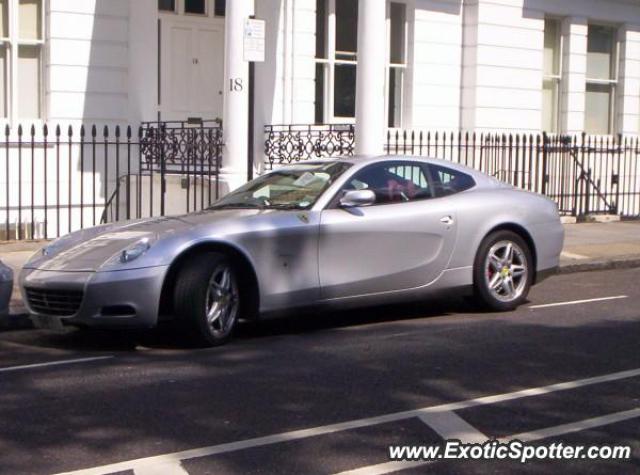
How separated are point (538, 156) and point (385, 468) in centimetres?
1481

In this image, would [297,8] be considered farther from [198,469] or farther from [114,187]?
[198,469]

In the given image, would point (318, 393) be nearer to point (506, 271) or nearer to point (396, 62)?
point (506, 271)

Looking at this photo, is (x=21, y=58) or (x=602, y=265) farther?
(x=21, y=58)

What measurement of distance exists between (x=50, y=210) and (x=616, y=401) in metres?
10.6

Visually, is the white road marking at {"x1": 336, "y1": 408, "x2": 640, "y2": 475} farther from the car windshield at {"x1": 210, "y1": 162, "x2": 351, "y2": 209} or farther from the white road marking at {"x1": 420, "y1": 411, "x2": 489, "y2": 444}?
the car windshield at {"x1": 210, "y1": 162, "x2": 351, "y2": 209}

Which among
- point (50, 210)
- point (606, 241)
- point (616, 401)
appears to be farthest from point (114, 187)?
point (616, 401)

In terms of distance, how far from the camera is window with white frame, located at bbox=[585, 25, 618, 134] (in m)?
22.7

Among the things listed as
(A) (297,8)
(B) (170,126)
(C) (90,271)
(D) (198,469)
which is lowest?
(D) (198,469)

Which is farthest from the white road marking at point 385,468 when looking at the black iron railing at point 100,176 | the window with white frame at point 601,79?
the window with white frame at point 601,79

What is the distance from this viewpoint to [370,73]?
16.1m

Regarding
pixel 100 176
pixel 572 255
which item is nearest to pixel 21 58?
pixel 100 176

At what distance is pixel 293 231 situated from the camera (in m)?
8.98

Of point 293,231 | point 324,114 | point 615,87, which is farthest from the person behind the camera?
point 615,87

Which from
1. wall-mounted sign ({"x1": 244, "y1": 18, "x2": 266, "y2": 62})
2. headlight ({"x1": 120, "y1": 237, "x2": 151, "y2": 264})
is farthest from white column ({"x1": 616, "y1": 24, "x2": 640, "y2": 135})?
headlight ({"x1": 120, "y1": 237, "x2": 151, "y2": 264})
